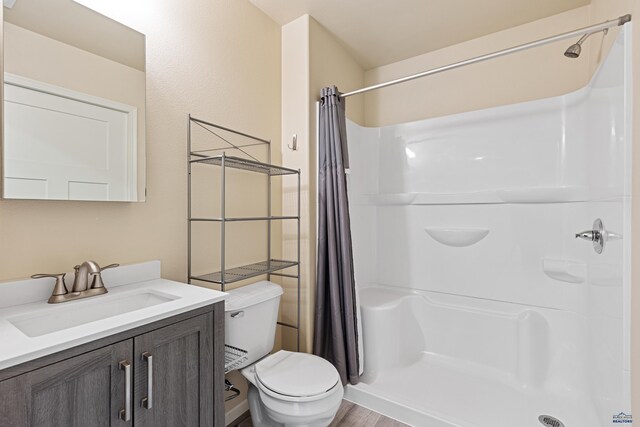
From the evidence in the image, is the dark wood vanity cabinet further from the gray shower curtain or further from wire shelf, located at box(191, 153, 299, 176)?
the gray shower curtain

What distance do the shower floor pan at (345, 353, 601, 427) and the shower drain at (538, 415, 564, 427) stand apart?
0.06 ft

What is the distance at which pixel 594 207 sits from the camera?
66.7 inches

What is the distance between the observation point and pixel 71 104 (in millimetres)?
1160

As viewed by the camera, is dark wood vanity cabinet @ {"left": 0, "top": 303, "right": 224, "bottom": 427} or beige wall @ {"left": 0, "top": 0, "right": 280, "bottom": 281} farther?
beige wall @ {"left": 0, "top": 0, "right": 280, "bottom": 281}

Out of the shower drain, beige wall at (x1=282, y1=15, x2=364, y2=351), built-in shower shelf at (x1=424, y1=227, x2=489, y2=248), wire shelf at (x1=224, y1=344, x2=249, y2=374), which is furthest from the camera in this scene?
built-in shower shelf at (x1=424, y1=227, x2=489, y2=248)

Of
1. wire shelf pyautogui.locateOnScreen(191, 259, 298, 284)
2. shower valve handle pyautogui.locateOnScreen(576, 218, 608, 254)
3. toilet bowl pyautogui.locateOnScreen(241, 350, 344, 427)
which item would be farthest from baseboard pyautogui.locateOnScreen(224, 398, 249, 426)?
shower valve handle pyautogui.locateOnScreen(576, 218, 608, 254)

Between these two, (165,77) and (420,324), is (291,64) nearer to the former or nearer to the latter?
(165,77)

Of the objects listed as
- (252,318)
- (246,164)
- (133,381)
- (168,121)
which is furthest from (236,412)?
(168,121)

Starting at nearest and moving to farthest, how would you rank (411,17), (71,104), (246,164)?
(71,104) → (246,164) → (411,17)

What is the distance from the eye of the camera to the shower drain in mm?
1655

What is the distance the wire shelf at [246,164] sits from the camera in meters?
1.52

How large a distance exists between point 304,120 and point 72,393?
1.72 meters

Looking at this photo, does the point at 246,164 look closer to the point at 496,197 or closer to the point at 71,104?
the point at 71,104

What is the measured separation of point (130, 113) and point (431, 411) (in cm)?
209
